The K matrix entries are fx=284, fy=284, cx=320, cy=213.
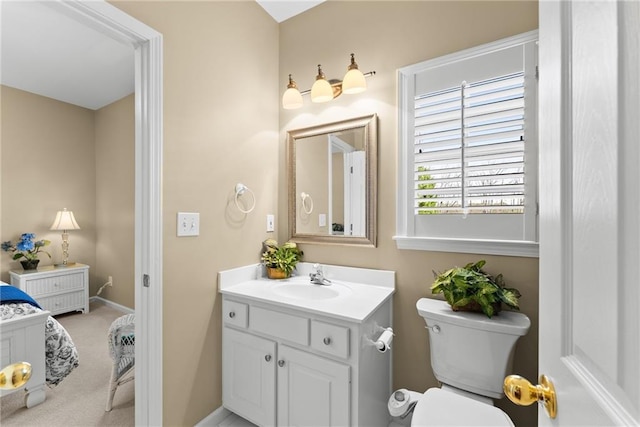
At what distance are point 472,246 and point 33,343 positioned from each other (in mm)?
2652

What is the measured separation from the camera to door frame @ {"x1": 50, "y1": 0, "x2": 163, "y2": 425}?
137 cm

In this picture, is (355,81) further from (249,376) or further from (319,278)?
(249,376)

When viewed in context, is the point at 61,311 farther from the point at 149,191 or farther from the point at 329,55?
the point at 329,55

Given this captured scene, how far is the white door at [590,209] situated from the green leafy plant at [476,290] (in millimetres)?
791

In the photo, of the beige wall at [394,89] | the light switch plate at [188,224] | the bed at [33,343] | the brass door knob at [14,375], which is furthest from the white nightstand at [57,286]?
the brass door knob at [14,375]

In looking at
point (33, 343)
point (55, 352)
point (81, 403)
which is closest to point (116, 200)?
point (55, 352)

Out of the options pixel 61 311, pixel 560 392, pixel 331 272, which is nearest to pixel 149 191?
pixel 331 272

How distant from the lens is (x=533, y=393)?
518mm

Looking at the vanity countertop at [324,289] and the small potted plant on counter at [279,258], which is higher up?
the small potted plant on counter at [279,258]

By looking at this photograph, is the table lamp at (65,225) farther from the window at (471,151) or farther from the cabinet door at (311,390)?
the window at (471,151)

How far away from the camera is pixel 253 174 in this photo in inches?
77.0

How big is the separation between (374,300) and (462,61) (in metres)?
1.37

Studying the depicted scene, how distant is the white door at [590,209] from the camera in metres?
0.30

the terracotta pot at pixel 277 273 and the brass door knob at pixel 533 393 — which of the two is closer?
the brass door knob at pixel 533 393
